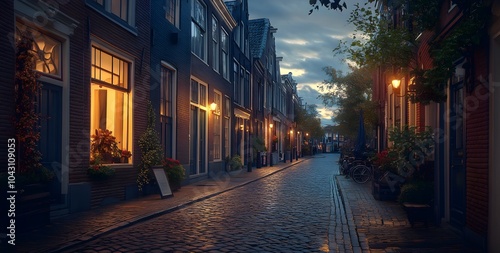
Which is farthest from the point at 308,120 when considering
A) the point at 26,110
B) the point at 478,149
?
the point at 478,149

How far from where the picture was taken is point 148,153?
1356 cm

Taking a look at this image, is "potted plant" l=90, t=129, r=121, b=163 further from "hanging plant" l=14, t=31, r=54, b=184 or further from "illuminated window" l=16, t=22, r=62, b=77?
"hanging plant" l=14, t=31, r=54, b=184

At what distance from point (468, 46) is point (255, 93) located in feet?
85.4

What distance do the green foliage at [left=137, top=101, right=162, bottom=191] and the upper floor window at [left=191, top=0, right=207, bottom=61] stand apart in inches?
236

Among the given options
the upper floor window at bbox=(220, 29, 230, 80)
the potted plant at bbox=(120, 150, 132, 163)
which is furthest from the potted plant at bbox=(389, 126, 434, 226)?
the upper floor window at bbox=(220, 29, 230, 80)

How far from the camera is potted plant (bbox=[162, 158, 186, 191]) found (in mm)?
14484

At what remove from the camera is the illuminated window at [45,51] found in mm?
9023

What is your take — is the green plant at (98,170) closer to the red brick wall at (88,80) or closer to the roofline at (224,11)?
the red brick wall at (88,80)

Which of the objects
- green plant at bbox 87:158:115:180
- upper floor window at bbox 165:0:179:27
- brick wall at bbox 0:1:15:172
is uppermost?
upper floor window at bbox 165:0:179:27

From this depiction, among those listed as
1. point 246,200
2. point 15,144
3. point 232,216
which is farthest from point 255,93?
point 15,144

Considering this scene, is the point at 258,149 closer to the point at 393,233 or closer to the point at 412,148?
the point at 412,148

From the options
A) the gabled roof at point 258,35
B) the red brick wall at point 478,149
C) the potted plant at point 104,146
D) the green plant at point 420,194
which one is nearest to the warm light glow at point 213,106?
the potted plant at point 104,146

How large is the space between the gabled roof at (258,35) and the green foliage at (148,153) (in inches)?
843

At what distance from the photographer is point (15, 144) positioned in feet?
27.4
